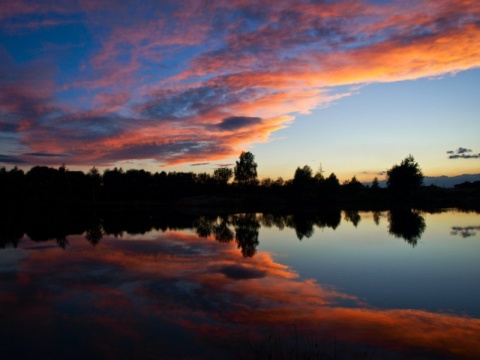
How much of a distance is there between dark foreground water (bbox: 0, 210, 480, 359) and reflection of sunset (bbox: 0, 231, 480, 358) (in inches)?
2.5

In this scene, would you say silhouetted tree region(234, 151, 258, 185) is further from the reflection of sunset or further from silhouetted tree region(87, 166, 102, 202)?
the reflection of sunset

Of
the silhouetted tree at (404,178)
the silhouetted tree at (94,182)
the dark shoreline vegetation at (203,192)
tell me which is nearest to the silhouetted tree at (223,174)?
the dark shoreline vegetation at (203,192)

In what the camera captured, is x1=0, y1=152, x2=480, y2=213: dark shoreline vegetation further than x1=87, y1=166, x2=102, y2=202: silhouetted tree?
No

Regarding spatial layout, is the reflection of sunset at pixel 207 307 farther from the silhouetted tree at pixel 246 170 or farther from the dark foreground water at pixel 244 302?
the silhouetted tree at pixel 246 170

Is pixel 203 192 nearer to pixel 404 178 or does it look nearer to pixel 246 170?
pixel 246 170

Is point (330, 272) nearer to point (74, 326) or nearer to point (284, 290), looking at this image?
point (284, 290)

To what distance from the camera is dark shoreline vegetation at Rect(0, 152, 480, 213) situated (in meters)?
130

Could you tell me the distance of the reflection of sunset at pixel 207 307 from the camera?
13.3 meters

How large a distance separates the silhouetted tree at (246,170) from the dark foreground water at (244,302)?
447 feet

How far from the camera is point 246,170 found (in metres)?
172

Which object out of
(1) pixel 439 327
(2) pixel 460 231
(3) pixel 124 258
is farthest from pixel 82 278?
(2) pixel 460 231

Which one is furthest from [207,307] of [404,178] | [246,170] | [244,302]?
[246,170]

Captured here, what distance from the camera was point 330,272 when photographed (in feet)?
78.8

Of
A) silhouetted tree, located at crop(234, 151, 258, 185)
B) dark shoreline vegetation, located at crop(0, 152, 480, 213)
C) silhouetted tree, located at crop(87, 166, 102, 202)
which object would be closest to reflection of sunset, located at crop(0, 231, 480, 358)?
dark shoreline vegetation, located at crop(0, 152, 480, 213)
